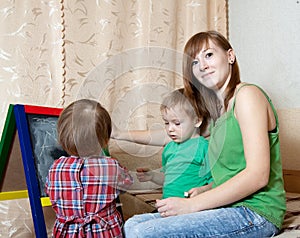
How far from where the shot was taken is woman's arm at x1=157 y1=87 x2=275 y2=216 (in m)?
1.12

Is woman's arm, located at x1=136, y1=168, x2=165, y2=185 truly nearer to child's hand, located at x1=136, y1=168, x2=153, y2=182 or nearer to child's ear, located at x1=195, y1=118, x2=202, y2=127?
child's hand, located at x1=136, y1=168, x2=153, y2=182

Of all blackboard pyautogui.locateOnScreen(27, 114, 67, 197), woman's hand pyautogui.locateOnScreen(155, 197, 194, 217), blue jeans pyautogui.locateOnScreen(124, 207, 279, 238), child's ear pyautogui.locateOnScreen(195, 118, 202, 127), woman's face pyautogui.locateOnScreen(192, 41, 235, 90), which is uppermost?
woman's face pyautogui.locateOnScreen(192, 41, 235, 90)

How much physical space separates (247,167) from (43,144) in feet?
2.47

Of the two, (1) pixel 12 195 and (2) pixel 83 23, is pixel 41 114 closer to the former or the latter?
(1) pixel 12 195

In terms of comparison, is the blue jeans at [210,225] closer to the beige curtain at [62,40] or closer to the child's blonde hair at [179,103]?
the child's blonde hair at [179,103]

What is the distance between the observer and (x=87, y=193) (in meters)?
1.30

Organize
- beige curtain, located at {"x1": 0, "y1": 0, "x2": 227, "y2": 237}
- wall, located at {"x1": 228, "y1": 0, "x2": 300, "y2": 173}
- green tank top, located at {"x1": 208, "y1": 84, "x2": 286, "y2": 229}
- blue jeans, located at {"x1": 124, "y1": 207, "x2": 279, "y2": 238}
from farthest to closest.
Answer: wall, located at {"x1": 228, "y1": 0, "x2": 300, "y2": 173} → beige curtain, located at {"x1": 0, "y1": 0, "x2": 227, "y2": 237} → green tank top, located at {"x1": 208, "y1": 84, "x2": 286, "y2": 229} → blue jeans, located at {"x1": 124, "y1": 207, "x2": 279, "y2": 238}

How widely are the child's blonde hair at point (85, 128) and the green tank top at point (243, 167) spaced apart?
35cm

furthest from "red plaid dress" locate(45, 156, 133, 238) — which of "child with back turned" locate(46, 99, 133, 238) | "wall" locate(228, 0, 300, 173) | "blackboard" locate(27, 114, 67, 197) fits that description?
"wall" locate(228, 0, 300, 173)

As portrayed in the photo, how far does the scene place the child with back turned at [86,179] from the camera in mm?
1302

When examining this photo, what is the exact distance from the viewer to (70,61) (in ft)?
6.57

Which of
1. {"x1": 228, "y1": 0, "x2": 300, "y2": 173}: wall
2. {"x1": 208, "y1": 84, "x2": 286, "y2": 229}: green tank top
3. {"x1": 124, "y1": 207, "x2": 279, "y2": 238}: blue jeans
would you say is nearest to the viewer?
{"x1": 124, "y1": 207, "x2": 279, "y2": 238}: blue jeans

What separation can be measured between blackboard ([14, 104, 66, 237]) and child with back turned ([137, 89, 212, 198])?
0.34 m

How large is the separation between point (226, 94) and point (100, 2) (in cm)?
104
